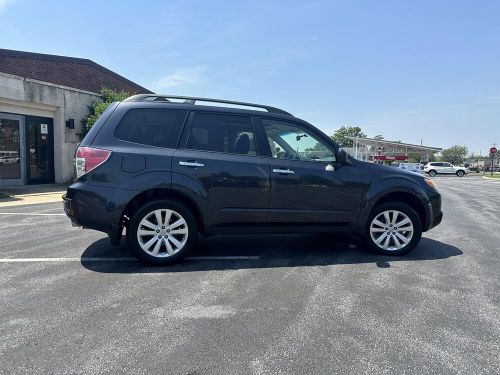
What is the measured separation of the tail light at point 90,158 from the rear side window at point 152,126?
0.30 meters

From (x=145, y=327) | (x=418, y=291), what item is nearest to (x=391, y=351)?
(x=418, y=291)

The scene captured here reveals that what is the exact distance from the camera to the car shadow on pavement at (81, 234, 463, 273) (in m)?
4.94

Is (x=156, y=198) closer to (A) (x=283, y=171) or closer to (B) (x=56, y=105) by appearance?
(A) (x=283, y=171)

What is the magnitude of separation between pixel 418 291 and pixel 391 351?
1.45 m

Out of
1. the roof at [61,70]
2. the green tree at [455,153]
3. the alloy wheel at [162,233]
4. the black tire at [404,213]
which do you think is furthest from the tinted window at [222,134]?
the green tree at [455,153]

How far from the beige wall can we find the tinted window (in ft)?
35.7

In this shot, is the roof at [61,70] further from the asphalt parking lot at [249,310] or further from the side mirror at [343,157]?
the side mirror at [343,157]

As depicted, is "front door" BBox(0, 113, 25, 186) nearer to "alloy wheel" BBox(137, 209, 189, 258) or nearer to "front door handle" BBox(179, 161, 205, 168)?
"alloy wheel" BBox(137, 209, 189, 258)

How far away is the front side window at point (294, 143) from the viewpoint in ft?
17.2

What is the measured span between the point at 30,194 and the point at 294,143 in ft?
33.1

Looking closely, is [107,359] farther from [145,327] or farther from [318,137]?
[318,137]

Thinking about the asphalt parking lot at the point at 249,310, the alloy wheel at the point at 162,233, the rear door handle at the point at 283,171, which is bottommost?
the asphalt parking lot at the point at 249,310

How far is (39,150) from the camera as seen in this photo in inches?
595

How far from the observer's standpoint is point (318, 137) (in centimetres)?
542
